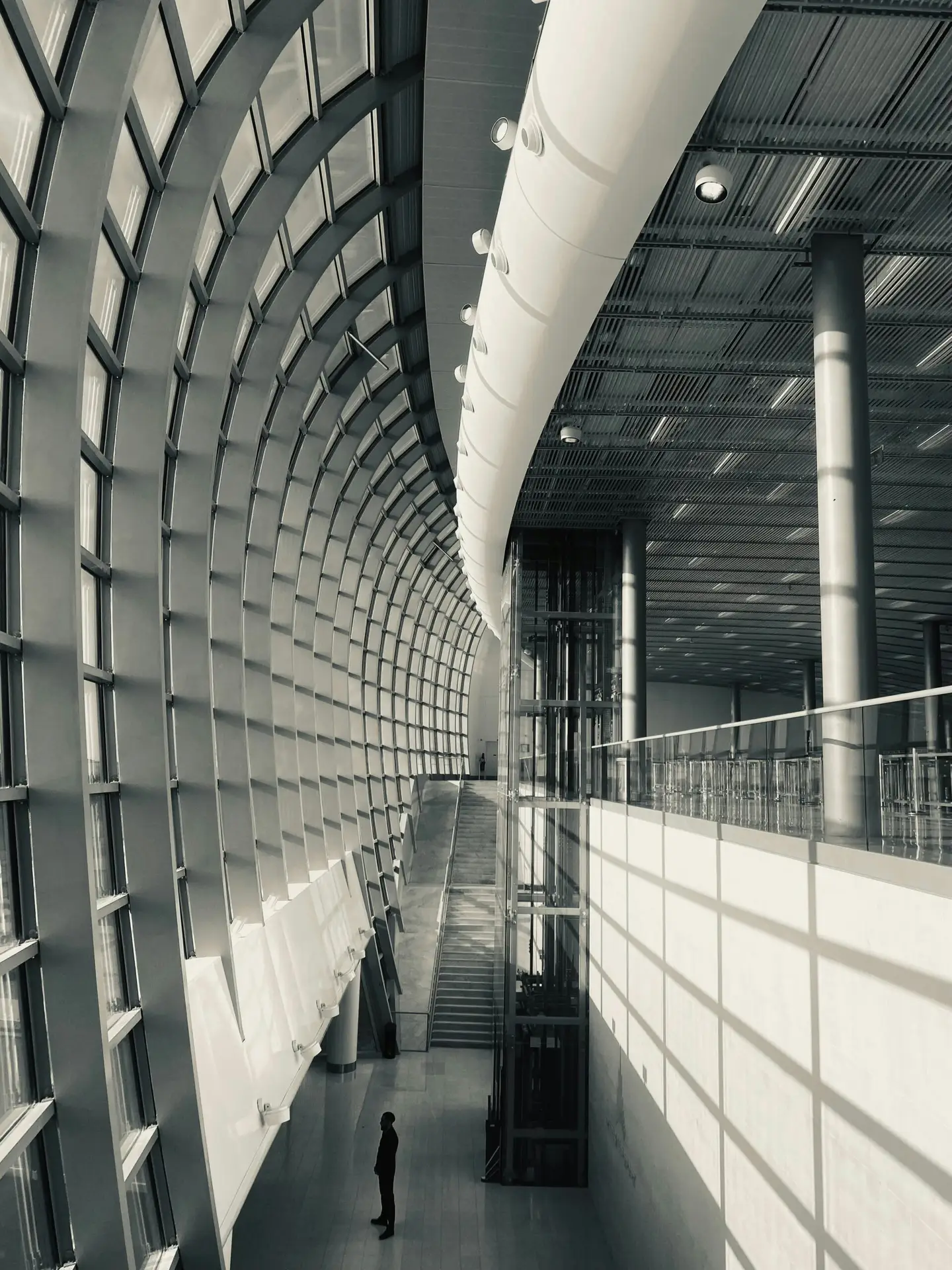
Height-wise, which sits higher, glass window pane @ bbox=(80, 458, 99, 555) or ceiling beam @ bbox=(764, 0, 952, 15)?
ceiling beam @ bbox=(764, 0, 952, 15)

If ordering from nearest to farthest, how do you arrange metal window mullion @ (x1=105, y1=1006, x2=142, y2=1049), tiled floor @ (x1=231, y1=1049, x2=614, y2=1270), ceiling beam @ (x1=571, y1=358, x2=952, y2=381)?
1. metal window mullion @ (x1=105, y1=1006, x2=142, y2=1049)
2. ceiling beam @ (x1=571, y1=358, x2=952, y2=381)
3. tiled floor @ (x1=231, y1=1049, x2=614, y2=1270)

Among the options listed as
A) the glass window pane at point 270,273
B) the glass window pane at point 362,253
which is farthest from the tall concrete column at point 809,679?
the glass window pane at point 270,273

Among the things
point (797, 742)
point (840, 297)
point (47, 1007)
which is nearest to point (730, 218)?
point (840, 297)

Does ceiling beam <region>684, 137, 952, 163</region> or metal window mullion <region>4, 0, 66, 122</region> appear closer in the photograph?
metal window mullion <region>4, 0, 66, 122</region>

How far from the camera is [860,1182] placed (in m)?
6.53

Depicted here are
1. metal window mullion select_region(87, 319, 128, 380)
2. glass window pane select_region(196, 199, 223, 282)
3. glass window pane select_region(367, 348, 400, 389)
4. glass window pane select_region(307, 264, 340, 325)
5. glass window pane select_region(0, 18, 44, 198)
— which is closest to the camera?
glass window pane select_region(0, 18, 44, 198)

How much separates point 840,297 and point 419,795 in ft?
115

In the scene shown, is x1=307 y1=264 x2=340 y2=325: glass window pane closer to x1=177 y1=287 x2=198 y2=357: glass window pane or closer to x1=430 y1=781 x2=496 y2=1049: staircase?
x1=177 y1=287 x2=198 y2=357: glass window pane

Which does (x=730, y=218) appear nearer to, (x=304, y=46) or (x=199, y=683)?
(x=304, y=46)

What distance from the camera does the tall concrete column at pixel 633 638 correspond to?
19891 millimetres

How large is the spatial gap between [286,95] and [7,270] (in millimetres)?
5035

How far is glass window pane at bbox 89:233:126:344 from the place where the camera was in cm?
942

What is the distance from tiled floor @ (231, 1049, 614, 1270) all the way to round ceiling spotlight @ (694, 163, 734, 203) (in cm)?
1374

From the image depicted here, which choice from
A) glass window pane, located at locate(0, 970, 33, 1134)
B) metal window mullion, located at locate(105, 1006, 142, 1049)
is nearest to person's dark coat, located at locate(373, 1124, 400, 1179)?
metal window mullion, located at locate(105, 1006, 142, 1049)
